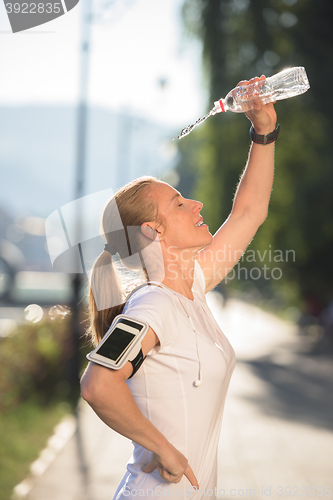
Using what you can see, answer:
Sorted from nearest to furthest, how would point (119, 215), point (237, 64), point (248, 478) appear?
point (119, 215) < point (248, 478) < point (237, 64)

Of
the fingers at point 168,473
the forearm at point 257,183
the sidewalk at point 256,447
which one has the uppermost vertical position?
the forearm at point 257,183

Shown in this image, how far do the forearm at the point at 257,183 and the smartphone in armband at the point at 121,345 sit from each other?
1072 millimetres

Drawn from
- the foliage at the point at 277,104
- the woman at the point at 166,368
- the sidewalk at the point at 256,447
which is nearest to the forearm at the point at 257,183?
the woman at the point at 166,368

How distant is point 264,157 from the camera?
8.04ft

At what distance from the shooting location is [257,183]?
247cm

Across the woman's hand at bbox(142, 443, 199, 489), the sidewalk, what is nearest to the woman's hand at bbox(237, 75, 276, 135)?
the woman's hand at bbox(142, 443, 199, 489)

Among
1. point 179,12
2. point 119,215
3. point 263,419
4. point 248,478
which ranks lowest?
point 263,419

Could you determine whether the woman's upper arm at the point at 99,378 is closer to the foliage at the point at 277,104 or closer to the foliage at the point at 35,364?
the foliage at the point at 35,364

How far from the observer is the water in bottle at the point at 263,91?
2264 millimetres

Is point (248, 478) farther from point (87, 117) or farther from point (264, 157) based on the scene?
point (87, 117)

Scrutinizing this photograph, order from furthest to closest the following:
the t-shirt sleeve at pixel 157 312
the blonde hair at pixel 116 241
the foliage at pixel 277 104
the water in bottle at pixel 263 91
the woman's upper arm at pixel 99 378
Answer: the foliage at pixel 277 104
the water in bottle at pixel 263 91
the blonde hair at pixel 116 241
the t-shirt sleeve at pixel 157 312
the woman's upper arm at pixel 99 378

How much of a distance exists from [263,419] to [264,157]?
494 centimetres

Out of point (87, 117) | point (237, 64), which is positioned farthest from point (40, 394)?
point (237, 64)

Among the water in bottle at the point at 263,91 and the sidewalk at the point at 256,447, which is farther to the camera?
the sidewalk at the point at 256,447
